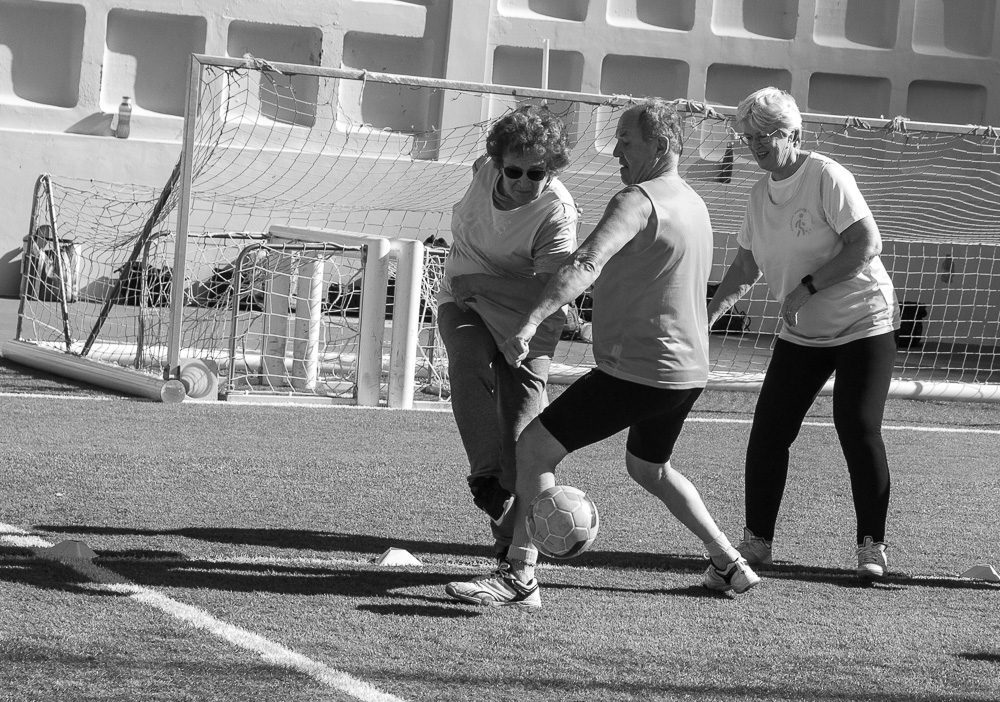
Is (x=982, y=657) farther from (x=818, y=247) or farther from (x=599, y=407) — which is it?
(x=818, y=247)

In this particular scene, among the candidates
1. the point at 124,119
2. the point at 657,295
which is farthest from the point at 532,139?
the point at 124,119

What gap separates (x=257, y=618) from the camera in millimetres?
3979

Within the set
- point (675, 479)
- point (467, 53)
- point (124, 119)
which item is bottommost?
point (675, 479)

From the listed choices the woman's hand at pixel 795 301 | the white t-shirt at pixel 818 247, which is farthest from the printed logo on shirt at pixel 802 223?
the woman's hand at pixel 795 301

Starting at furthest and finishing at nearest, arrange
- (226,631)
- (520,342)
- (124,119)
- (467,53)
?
(467,53)
(124,119)
(520,342)
(226,631)

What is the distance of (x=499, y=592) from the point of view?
167 inches

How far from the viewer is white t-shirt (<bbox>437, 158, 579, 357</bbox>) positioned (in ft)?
14.8

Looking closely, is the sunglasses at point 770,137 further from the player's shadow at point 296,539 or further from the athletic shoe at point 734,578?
the player's shadow at point 296,539

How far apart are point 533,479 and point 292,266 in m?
6.25

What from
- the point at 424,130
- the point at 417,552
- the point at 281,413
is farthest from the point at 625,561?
the point at 424,130

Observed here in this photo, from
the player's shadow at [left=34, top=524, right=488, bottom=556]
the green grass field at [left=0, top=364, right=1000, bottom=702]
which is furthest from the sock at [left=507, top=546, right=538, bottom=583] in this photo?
the player's shadow at [left=34, top=524, right=488, bottom=556]

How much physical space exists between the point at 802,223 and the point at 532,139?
1224 mm

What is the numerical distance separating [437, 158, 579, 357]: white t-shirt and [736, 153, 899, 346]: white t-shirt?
0.91 metres

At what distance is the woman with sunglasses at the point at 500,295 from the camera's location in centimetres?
451
